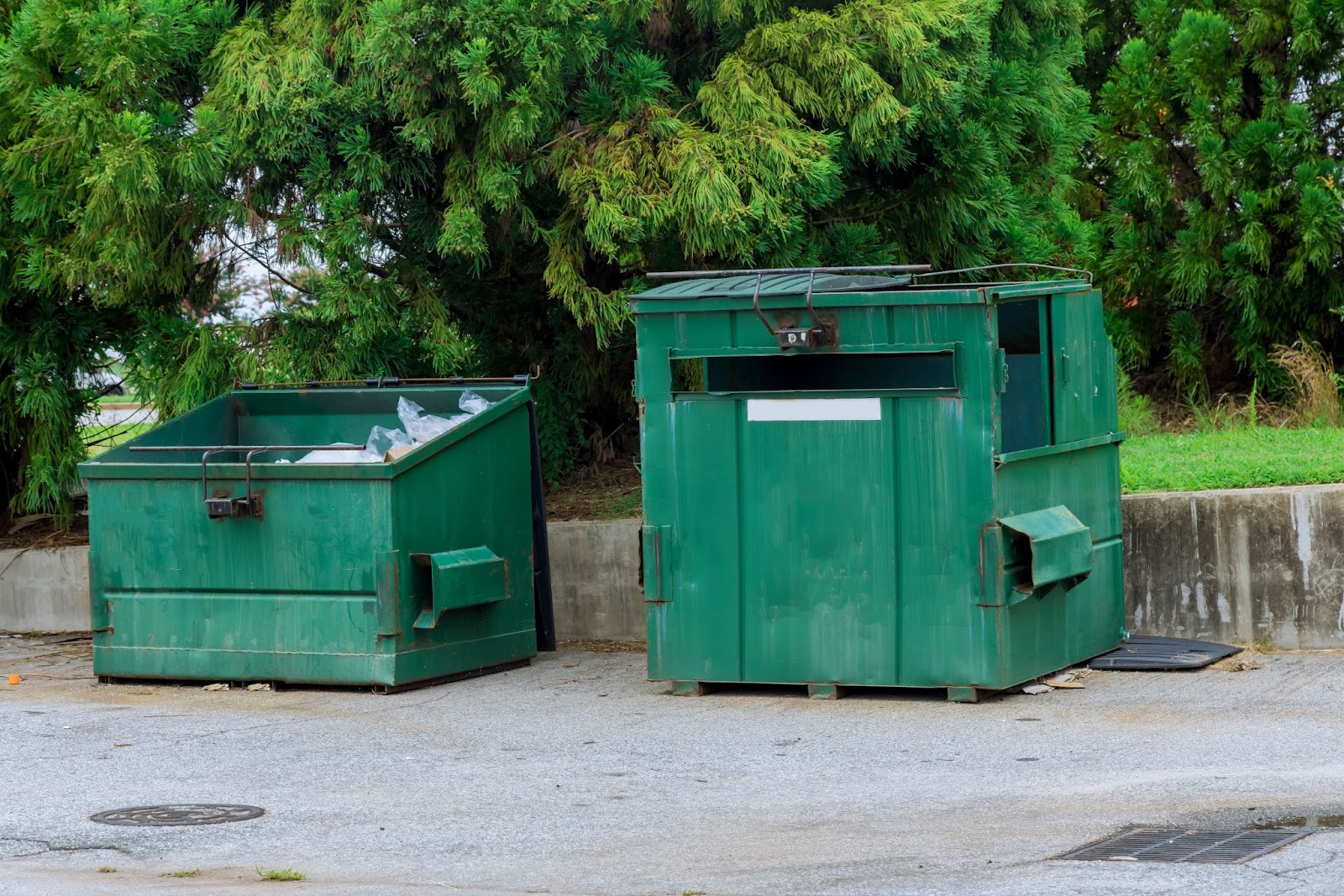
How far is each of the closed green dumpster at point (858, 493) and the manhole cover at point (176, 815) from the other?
96.5 inches

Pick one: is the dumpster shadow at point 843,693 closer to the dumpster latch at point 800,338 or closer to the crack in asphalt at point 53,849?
the dumpster latch at point 800,338

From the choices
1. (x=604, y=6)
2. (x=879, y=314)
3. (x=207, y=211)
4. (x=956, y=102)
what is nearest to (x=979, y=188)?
(x=956, y=102)

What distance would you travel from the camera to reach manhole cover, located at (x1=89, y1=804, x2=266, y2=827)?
236 inches

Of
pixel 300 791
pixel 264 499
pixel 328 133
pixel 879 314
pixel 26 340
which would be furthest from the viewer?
pixel 26 340

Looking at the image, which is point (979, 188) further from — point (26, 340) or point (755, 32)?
point (26, 340)

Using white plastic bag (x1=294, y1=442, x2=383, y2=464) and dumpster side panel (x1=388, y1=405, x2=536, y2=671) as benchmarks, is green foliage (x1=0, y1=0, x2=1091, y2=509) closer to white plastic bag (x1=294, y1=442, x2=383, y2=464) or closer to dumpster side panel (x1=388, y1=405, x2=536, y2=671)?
white plastic bag (x1=294, y1=442, x2=383, y2=464)

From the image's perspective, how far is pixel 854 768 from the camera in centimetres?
660

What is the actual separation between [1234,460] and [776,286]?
9.96ft

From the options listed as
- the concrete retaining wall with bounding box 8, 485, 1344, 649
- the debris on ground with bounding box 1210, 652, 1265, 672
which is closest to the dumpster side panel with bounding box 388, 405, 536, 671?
the concrete retaining wall with bounding box 8, 485, 1344, 649

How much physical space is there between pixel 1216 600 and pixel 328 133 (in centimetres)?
543

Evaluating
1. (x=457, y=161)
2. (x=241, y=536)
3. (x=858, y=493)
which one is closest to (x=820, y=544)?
(x=858, y=493)

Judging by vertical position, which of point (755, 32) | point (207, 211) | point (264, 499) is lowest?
point (264, 499)

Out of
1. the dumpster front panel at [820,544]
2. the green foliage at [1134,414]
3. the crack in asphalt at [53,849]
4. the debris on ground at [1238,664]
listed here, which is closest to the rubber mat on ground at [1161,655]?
the debris on ground at [1238,664]

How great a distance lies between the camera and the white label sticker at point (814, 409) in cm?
771
